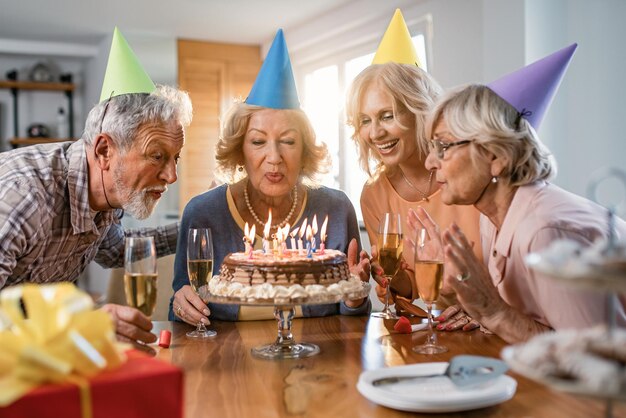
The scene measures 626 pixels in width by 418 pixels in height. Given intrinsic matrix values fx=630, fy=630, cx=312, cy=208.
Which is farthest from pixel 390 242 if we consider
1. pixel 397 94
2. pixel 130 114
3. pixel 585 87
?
pixel 585 87

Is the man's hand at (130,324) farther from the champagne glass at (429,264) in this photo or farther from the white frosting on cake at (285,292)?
the champagne glass at (429,264)

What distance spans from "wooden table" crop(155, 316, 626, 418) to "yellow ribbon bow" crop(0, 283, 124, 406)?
291mm

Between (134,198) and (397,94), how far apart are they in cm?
96

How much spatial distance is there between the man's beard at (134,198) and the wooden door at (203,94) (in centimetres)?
455

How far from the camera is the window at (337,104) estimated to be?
5.68 meters

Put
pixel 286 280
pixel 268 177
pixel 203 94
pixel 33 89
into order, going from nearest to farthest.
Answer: pixel 286 280 < pixel 268 177 < pixel 203 94 < pixel 33 89

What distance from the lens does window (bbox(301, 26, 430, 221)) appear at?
5.68 metres

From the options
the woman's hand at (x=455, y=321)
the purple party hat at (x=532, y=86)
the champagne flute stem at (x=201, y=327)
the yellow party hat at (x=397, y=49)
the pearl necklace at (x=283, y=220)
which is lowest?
the champagne flute stem at (x=201, y=327)

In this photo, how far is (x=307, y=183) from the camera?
2.26m

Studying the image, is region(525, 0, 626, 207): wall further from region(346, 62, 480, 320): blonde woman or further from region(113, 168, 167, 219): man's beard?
region(113, 168, 167, 219): man's beard

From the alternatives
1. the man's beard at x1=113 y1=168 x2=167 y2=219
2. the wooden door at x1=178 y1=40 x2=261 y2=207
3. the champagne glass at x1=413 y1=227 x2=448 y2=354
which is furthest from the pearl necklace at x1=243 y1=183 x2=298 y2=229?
the wooden door at x1=178 y1=40 x2=261 y2=207

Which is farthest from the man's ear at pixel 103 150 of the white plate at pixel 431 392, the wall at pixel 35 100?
the wall at pixel 35 100

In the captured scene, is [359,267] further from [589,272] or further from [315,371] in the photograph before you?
[589,272]

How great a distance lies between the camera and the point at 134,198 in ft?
6.49
